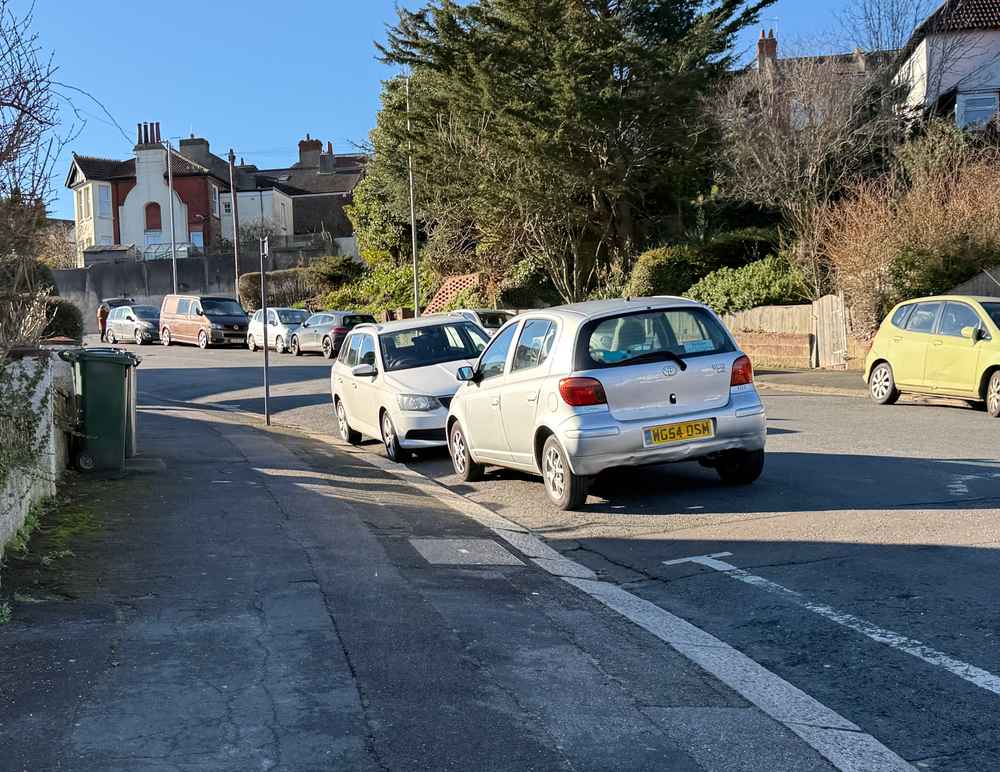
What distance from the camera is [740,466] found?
34.3 feet

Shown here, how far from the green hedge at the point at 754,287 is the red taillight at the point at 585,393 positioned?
19409mm

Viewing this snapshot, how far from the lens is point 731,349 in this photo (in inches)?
399

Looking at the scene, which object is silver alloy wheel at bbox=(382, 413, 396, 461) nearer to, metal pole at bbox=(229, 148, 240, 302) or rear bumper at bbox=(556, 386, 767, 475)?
rear bumper at bbox=(556, 386, 767, 475)

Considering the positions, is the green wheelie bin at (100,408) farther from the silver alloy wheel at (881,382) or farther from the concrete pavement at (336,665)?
the silver alloy wheel at (881,382)

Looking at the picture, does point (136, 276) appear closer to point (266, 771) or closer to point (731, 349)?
point (731, 349)

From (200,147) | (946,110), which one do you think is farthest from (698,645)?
(200,147)

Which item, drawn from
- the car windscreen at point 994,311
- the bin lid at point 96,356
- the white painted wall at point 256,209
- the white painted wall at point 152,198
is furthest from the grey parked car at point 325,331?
the white painted wall at point 256,209

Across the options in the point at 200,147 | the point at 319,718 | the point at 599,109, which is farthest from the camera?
the point at 200,147

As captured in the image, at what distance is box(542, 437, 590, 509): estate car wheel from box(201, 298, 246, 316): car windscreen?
3407 cm

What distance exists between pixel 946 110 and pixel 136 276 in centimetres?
4450

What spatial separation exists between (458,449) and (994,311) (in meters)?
8.48

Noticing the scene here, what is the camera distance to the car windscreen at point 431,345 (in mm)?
14930

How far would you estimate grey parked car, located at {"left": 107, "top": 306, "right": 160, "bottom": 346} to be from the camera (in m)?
45.4

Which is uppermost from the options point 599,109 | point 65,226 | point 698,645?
point 599,109
